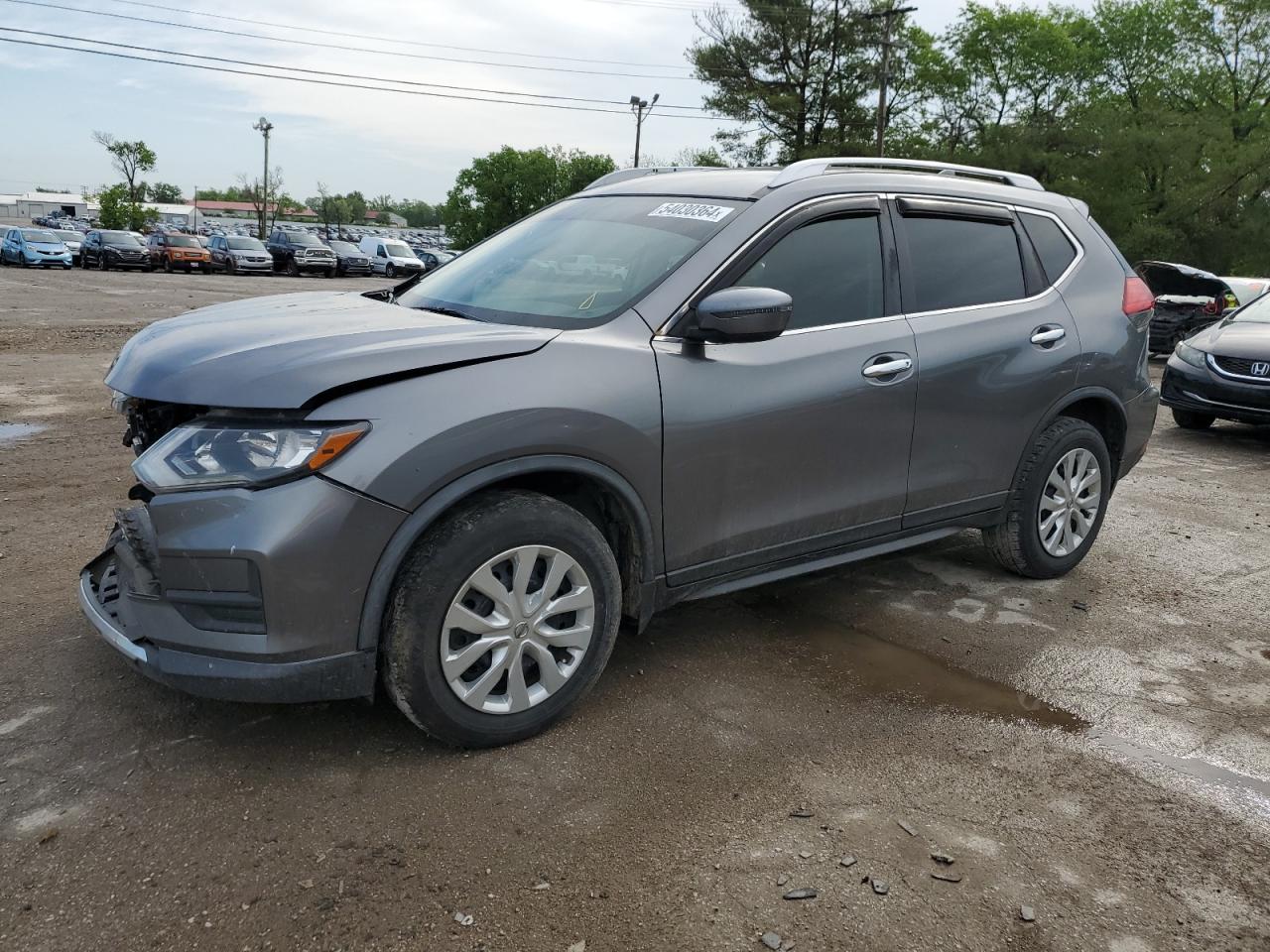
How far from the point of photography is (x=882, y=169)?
418cm

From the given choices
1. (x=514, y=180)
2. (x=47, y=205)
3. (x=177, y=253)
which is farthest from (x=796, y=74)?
(x=47, y=205)

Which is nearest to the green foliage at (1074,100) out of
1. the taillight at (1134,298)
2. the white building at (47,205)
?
the taillight at (1134,298)

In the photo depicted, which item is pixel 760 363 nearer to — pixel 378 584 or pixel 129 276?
pixel 378 584

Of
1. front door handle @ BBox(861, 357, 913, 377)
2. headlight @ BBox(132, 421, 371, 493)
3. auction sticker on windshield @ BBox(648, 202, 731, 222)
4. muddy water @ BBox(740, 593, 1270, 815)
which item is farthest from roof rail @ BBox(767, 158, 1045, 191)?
headlight @ BBox(132, 421, 371, 493)

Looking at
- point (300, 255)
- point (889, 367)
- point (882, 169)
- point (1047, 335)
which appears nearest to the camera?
point (889, 367)

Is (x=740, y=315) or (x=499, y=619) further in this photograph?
(x=740, y=315)

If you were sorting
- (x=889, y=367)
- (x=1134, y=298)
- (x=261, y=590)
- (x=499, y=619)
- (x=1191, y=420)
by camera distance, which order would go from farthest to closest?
1. (x=1191, y=420)
2. (x=1134, y=298)
3. (x=889, y=367)
4. (x=499, y=619)
5. (x=261, y=590)

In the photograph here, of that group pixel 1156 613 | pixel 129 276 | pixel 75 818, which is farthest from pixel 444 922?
pixel 129 276

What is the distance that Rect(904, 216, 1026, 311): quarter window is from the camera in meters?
4.11

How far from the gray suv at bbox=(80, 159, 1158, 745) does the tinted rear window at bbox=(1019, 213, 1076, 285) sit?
2 cm

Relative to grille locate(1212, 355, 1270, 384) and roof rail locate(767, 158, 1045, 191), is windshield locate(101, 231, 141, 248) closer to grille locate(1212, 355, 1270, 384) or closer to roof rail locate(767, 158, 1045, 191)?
grille locate(1212, 355, 1270, 384)

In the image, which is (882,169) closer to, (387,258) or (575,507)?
(575,507)

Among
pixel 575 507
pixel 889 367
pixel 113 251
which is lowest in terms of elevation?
pixel 575 507

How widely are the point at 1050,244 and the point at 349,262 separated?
38.7 metres
